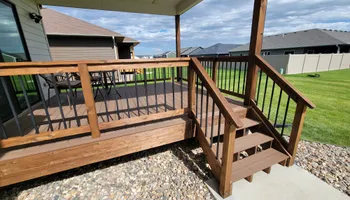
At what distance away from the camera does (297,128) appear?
82.4 inches

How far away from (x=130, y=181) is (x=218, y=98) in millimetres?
1566

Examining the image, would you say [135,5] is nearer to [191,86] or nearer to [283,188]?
[191,86]

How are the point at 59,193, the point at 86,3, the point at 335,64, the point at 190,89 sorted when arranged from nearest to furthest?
the point at 59,193
the point at 190,89
the point at 86,3
the point at 335,64

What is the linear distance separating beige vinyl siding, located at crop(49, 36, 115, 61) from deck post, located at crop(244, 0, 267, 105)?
9.80 m

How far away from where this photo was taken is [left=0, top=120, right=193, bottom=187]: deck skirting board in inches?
65.1

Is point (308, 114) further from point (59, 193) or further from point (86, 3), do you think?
point (86, 3)

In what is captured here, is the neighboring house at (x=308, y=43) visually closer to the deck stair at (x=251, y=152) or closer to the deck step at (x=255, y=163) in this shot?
the deck stair at (x=251, y=152)

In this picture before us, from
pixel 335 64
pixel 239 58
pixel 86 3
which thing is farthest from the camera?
pixel 335 64

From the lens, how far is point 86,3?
12.9 feet

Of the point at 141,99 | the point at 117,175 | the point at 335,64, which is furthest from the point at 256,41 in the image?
the point at 335,64

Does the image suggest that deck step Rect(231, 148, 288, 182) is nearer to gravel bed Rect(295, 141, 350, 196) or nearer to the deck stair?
the deck stair

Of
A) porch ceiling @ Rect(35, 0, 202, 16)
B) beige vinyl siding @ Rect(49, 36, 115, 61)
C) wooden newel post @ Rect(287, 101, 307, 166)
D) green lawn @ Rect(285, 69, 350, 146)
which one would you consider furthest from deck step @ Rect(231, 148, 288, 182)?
beige vinyl siding @ Rect(49, 36, 115, 61)

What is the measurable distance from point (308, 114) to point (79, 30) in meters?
11.6

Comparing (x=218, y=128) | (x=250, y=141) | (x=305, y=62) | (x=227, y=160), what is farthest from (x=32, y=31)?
(x=305, y=62)
